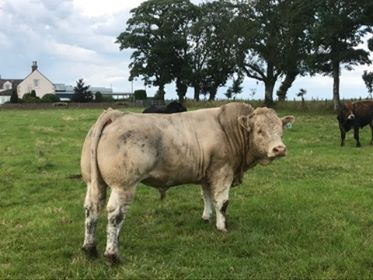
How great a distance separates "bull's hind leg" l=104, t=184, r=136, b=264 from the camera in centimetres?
668

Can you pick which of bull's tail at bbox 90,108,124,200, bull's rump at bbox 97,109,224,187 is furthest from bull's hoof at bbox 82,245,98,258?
bull's rump at bbox 97,109,224,187

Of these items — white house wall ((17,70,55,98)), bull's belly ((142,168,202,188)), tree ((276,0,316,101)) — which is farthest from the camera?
white house wall ((17,70,55,98))

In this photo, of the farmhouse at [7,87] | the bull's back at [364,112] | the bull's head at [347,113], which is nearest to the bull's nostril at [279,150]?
the bull's head at [347,113]

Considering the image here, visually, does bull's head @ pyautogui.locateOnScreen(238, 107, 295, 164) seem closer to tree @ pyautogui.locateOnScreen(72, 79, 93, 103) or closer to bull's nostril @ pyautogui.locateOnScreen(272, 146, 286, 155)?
bull's nostril @ pyautogui.locateOnScreen(272, 146, 286, 155)

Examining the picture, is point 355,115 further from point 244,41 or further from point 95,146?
point 244,41

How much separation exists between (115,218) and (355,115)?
1732cm

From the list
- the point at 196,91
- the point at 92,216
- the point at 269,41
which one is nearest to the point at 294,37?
the point at 269,41

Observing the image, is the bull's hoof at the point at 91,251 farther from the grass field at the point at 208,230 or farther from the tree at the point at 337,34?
the tree at the point at 337,34

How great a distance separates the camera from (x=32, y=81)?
376ft

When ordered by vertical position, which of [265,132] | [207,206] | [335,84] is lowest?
[207,206]

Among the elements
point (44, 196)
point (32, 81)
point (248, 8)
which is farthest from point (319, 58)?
point (32, 81)

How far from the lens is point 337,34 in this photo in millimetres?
42625

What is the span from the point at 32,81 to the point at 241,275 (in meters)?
115

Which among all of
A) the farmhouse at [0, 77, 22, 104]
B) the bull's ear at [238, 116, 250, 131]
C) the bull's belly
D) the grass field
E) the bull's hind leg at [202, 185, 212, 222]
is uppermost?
the farmhouse at [0, 77, 22, 104]
